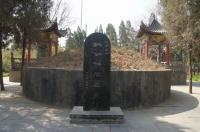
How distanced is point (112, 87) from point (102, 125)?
3431mm

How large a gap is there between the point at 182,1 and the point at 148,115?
745 cm

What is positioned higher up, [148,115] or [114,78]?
[114,78]

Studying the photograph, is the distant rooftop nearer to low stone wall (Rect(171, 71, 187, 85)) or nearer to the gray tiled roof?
the gray tiled roof

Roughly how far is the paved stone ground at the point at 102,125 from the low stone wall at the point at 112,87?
1.25ft

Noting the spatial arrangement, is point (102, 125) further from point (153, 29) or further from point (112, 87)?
point (153, 29)

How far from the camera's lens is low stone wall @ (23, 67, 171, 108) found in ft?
45.9

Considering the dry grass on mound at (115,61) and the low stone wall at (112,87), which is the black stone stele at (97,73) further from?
the dry grass on mound at (115,61)

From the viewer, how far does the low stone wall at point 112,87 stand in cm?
1399

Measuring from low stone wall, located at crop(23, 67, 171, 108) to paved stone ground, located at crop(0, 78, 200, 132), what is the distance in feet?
1.25

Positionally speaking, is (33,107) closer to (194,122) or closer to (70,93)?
(70,93)

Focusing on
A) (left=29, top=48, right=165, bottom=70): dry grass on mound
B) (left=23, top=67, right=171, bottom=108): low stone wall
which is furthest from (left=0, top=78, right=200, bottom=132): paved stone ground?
(left=29, top=48, right=165, bottom=70): dry grass on mound

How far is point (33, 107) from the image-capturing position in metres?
13.9

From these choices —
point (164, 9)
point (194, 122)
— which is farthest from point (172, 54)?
point (194, 122)

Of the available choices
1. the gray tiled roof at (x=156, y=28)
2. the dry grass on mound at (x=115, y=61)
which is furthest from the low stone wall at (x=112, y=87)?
the gray tiled roof at (x=156, y=28)
